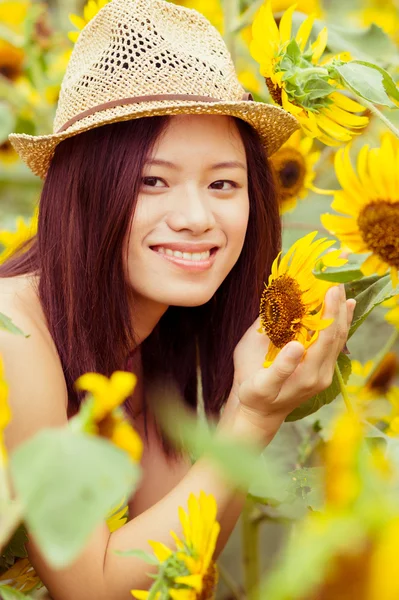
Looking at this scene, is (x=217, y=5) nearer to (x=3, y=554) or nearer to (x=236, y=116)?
(x=236, y=116)

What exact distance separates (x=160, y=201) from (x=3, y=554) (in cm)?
43

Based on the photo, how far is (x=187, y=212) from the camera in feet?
3.08

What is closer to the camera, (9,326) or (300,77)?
(9,326)

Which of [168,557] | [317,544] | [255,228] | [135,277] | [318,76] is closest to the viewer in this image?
[317,544]

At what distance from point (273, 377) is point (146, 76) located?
1.20 ft

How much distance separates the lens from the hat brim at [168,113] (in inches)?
36.8

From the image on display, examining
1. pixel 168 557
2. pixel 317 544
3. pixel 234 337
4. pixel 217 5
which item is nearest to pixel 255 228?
pixel 234 337

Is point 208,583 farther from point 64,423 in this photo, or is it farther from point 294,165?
point 294,165

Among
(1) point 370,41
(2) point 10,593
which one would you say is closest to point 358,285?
(1) point 370,41

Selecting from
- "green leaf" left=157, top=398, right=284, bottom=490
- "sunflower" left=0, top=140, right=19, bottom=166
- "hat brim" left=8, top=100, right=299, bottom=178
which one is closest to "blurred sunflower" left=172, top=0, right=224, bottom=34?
"sunflower" left=0, top=140, right=19, bottom=166

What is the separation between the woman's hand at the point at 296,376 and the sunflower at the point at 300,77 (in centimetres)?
19

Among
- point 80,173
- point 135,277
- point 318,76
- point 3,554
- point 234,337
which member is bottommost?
point 3,554

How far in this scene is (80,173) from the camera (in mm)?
1005

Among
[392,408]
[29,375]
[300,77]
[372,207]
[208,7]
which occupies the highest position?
[208,7]
